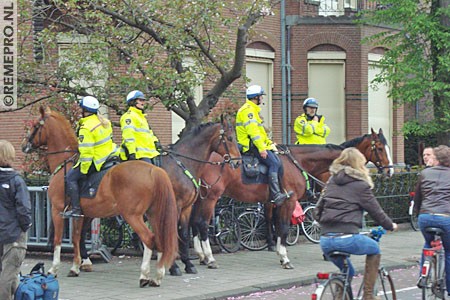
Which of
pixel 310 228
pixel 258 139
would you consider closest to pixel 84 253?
pixel 258 139

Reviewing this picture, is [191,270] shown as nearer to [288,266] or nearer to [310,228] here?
[288,266]

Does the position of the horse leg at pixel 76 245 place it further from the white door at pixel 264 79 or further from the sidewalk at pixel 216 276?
the white door at pixel 264 79

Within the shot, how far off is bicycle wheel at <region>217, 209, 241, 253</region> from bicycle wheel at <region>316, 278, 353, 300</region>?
7.32m

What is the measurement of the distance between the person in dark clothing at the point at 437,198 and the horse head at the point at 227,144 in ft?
13.0

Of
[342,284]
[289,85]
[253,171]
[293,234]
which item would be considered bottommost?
[293,234]

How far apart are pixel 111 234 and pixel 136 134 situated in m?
3.15

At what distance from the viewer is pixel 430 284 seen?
31.7ft

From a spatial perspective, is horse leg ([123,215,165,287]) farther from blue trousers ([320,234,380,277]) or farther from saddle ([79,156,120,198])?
blue trousers ([320,234,380,277])

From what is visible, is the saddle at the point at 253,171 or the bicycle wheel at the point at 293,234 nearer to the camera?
the saddle at the point at 253,171

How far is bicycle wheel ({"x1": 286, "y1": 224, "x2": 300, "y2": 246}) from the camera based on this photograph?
16.9 m

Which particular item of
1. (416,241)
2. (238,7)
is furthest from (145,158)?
(416,241)

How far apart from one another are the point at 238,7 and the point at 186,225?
469 centimetres

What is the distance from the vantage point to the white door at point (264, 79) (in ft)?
79.9

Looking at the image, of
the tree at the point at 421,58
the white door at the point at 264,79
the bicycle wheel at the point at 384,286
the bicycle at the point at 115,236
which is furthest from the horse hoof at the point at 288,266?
the white door at the point at 264,79
